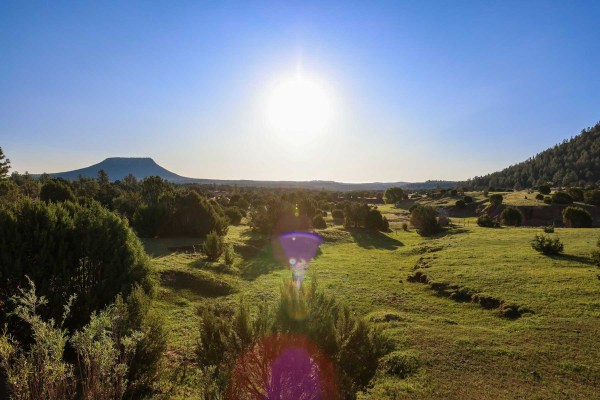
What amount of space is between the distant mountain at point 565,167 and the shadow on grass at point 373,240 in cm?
9907

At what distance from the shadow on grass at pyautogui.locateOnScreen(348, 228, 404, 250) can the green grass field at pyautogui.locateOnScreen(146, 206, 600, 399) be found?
3.89 metres

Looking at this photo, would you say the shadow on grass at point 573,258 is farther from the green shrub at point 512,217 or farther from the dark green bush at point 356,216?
the dark green bush at point 356,216

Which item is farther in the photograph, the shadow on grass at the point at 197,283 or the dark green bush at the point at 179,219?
the dark green bush at the point at 179,219

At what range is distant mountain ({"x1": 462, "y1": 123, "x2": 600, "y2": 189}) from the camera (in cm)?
11943

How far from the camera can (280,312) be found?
8.18 metres

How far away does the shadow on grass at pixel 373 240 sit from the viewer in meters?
37.9

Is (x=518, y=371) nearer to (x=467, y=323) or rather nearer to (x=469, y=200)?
(x=467, y=323)

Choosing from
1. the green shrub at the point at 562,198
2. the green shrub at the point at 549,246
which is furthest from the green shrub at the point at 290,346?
the green shrub at the point at 562,198

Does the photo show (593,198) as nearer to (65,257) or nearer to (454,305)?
(454,305)

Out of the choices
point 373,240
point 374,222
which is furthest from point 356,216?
point 373,240

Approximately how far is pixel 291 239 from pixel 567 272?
24819 mm

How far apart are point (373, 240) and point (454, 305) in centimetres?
2305

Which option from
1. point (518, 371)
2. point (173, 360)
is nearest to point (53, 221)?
point (173, 360)

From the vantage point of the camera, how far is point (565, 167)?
132 meters
